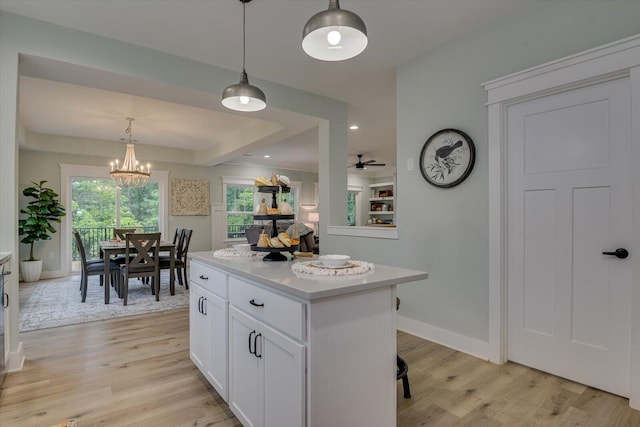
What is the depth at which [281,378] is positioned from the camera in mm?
1391

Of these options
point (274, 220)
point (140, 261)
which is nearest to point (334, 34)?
point (274, 220)

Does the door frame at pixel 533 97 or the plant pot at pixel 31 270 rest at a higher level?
the door frame at pixel 533 97

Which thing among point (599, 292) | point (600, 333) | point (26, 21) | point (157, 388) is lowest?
point (157, 388)

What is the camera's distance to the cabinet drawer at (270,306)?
1302 millimetres

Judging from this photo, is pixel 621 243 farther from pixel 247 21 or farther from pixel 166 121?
pixel 166 121

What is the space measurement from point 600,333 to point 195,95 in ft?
12.2

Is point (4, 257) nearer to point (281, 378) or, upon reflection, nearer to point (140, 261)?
point (281, 378)

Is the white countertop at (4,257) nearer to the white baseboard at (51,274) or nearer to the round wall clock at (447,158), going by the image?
the round wall clock at (447,158)

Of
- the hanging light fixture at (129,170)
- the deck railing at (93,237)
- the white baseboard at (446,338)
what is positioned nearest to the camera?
the white baseboard at (446,338)

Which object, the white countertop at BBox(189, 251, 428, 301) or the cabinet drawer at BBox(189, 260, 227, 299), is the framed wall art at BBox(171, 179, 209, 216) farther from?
the white countertop at BBox(189, 251, 428, 301)

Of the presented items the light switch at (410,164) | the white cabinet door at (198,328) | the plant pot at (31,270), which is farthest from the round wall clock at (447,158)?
the plant pot at (31,270)

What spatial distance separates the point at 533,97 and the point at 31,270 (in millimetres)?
7477

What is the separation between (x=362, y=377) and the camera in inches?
56.4

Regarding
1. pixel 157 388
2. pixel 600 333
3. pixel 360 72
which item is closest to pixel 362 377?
pixel 157 388
